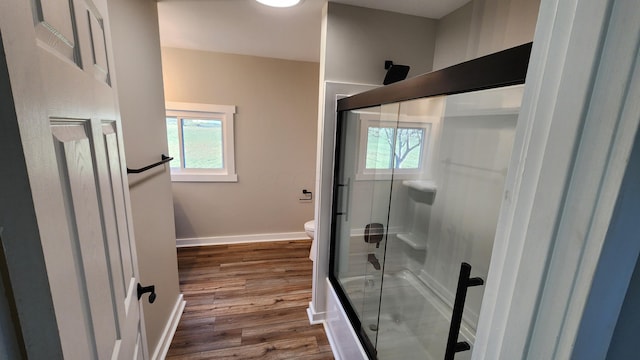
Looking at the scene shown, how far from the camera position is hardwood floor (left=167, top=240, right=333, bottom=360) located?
5.76ft

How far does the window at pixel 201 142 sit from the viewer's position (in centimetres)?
288

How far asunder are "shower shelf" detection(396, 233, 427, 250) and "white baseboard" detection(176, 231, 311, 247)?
1799 mm

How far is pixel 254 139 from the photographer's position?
3066mm

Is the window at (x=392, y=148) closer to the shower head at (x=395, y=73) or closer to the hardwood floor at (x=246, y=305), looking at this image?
the shower head at (x=395, y=73)

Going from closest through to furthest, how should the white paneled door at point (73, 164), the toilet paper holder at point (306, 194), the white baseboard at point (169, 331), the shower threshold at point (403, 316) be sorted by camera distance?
the white paneled door at point (73, 164), the shower threshold at point (403, 316), the white baseboard at point (169, 331), the toilet paper holder at point (306, 194)

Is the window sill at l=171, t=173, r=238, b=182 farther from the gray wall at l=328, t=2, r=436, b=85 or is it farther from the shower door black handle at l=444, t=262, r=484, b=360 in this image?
the shower door black handle at l=444, t=262, r=484, b=360

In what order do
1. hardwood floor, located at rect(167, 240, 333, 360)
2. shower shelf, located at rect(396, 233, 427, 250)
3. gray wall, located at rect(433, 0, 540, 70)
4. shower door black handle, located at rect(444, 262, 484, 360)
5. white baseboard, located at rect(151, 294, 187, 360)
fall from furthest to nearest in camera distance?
shower shelf, located at rect(396, 233, 427, 250) < hardwood floor, located at rect(167, 240, 333, 360) < white baseboard, located at rect(151, 294, 187, 360) < gray wall, located at rect(433, 0, 540, 70) < shower door black handle, located at rect(444, 262, 484, 360)

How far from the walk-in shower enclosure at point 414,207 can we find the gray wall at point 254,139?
55.1 inches

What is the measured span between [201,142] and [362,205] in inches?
86.3

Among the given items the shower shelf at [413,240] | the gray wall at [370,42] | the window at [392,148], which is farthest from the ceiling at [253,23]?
the shower shelf at [413,240]

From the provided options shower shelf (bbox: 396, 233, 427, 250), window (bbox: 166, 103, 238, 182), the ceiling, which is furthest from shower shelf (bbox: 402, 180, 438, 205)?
window (bbox: 166, 103, 238, 182)

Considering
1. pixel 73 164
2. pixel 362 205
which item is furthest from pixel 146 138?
pixel 362 205

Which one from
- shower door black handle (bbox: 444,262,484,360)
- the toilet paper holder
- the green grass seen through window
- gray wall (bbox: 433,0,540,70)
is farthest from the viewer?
the toilet paper holder

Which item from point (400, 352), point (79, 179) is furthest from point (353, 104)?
point (400, 352)
